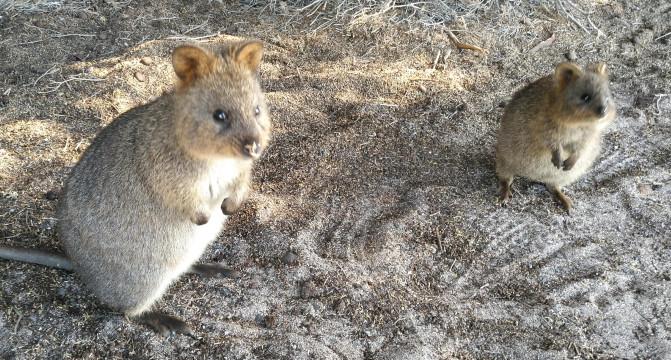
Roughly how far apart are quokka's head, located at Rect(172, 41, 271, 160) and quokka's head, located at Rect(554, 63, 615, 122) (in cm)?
211

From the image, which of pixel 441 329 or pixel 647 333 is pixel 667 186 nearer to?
pixel 647 333

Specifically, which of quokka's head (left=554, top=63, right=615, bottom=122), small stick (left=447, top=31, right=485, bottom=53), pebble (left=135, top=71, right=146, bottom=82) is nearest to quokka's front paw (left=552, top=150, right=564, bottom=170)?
quokka's head (left=554, top=63, right=615, bottom=122)

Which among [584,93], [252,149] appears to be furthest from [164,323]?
[584,93]

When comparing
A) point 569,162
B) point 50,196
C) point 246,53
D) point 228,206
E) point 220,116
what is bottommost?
point 50,196

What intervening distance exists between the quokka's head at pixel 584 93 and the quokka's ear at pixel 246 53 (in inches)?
80.6

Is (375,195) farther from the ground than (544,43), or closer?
closer

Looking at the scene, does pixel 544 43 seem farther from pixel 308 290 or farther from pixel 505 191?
pixel 308 290

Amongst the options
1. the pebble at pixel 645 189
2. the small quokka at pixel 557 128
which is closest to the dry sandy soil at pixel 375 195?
the pebble at pixel 645 189

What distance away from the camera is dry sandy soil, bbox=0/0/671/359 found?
11.2 ft

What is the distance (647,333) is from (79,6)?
5415 mm

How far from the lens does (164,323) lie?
135 inches

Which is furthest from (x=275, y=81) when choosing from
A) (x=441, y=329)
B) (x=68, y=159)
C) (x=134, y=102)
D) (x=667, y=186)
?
(x=667, y=186)

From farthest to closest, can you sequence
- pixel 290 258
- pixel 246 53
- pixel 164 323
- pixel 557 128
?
pixel 557 128, pixel 290 258, pixel 164 323, pixel 246 53

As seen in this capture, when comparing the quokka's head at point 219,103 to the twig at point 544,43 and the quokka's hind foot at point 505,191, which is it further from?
the twig at point 544,43
